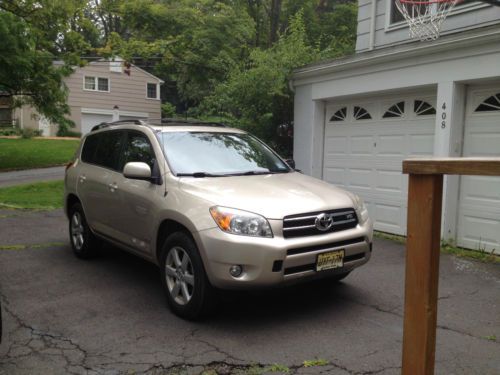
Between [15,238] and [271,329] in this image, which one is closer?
[271,329]

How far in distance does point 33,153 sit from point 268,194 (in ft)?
69.1

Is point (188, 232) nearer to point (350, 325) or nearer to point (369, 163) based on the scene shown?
point (350, 325)

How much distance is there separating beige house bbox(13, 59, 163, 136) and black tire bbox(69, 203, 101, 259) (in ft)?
87.0

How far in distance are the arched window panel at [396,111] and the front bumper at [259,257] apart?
5.04m

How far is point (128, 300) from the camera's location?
17.0 feet

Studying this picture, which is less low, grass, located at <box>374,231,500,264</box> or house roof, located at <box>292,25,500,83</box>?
house roof, located at <box>292,25,500,83</box>

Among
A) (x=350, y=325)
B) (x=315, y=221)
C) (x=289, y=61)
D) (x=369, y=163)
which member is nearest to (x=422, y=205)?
(x=315, y=221)

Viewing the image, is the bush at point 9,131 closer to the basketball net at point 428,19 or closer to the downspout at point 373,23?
the downspout at point 373,23

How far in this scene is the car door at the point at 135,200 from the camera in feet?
16.8

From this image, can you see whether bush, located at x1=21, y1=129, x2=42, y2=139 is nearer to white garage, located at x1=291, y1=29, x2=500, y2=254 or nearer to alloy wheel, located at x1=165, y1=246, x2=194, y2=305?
white garage, located at x1=291, y1=29, x2=500, y2=254

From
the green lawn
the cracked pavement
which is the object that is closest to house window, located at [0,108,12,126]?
the green lawn

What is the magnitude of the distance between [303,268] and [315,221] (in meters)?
0.42

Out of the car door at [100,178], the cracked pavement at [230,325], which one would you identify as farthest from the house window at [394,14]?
the car door at [100,178]

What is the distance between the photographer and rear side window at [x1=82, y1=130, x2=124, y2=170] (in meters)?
6.13
